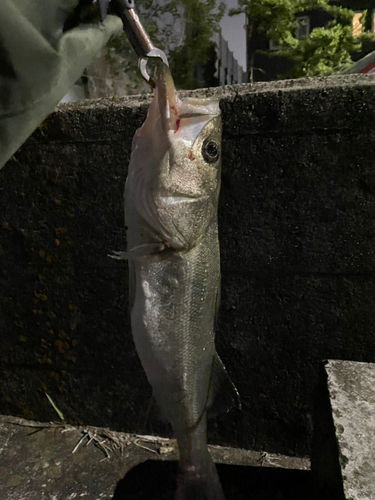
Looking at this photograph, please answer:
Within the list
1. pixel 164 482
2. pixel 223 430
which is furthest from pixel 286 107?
pixel 164 482

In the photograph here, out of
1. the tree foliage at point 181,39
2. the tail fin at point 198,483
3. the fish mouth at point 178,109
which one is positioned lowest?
the tail fin at point 198,483

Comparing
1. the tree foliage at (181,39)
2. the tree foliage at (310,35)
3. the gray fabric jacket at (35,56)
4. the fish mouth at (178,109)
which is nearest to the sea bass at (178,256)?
the fish mouth at (178,109)

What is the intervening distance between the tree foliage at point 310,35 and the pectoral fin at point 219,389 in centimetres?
323

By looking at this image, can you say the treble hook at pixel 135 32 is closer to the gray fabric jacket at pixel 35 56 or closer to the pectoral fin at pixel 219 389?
the gray fabric jacket at pixel 35 56

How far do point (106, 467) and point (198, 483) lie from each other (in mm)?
1167

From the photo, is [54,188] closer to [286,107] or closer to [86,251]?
[86,251]

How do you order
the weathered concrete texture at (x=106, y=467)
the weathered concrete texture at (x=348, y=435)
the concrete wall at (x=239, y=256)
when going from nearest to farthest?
the weathered concrete texture at (x=348, y=435)
the concrete wall at (x=239, y=256)
the weathered concrete texture at (x=106, y=467)

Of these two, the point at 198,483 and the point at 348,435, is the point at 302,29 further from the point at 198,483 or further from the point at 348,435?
the point at 198,483

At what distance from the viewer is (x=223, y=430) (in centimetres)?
255

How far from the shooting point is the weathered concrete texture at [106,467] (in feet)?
7.66

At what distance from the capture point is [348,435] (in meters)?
1.47

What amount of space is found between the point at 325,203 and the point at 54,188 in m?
1.72

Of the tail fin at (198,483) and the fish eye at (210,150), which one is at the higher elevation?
the fish eye at (210,150)

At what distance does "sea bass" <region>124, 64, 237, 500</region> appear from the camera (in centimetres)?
132
